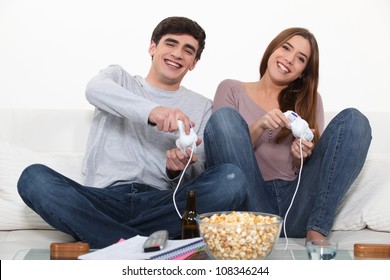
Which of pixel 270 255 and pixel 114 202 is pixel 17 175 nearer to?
pixel 114 202

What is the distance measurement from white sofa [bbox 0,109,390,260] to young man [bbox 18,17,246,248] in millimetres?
162

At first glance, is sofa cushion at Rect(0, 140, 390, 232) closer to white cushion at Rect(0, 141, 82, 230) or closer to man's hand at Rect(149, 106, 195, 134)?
white cushion at Rect(0, 141, 82, 230)

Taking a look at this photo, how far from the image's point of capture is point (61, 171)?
7.54ft

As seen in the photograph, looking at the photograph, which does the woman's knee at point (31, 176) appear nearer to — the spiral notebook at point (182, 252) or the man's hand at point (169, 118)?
the man's hand at point (169, 118)

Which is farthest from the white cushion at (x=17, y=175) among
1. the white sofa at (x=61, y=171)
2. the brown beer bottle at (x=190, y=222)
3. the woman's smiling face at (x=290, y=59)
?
the woman's smiling face at (x=290, y=59)

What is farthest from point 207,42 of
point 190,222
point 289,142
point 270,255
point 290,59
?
point 270,255

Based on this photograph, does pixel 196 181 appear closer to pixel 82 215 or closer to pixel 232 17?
pixel 82 215

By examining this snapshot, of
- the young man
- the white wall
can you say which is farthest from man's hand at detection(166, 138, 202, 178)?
the white wall

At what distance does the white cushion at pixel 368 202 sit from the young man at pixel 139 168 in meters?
0.42

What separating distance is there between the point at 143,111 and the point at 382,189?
0.87 meters

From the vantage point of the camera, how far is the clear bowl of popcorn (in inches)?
56.1

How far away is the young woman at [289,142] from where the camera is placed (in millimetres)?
1965

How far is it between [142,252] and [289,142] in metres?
1.03
